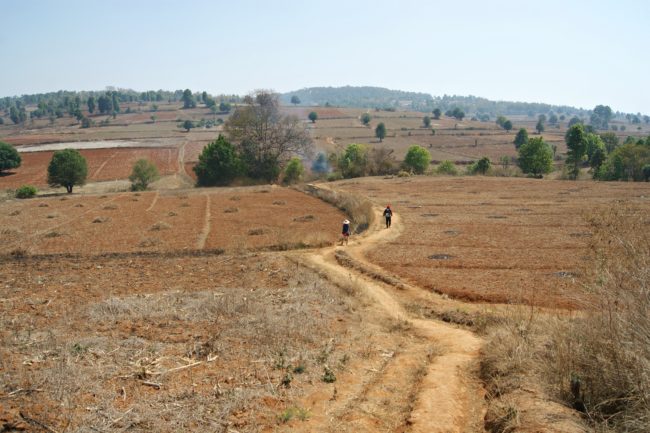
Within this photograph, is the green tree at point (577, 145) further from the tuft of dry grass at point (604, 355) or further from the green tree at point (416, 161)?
the tuft of dry grass at point (604, 355)

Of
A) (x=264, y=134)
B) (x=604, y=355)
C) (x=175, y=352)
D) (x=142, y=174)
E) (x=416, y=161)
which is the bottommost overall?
(x=175, y=352)

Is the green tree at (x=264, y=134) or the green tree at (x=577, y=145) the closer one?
the green tree at (x=264, y=134)

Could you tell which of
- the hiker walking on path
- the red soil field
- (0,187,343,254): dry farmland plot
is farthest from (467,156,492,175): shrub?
the red soil field

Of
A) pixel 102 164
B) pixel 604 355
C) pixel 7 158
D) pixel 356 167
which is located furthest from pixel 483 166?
pixel 7 158

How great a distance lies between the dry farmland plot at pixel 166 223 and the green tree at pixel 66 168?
991cm

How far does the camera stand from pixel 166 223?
3077cm

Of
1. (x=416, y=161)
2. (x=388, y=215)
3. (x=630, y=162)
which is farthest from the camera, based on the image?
(x=416, y=161)

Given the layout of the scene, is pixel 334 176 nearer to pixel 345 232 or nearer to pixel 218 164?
pixel 218 164

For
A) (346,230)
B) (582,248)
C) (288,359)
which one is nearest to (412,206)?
(346,230)

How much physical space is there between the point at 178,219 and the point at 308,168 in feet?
124

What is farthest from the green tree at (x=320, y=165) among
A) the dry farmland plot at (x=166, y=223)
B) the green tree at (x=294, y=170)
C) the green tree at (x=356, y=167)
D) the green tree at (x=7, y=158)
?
the green tree at (x=7, y=158)

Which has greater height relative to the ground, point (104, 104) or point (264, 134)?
point (104, 104)

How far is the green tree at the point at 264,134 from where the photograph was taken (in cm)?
6462

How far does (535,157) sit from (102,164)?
6836cm
